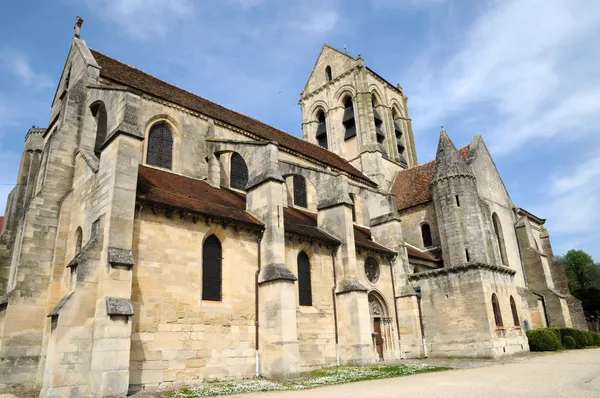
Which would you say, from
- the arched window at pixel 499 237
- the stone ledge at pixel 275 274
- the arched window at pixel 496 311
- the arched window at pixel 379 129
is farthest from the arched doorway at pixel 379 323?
the arched window at pixel 379 129

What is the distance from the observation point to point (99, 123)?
15023 millimetres

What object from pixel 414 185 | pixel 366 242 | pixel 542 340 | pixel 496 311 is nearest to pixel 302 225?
pixel 366 242

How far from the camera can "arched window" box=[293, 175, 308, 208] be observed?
20291 millimetres

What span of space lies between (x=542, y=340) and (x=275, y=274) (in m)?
14.6

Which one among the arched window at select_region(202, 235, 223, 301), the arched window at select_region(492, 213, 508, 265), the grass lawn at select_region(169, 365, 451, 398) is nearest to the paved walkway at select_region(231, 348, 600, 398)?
the grass lawn at select_region(169, 365, 451, 398)

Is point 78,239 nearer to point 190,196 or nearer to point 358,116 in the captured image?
point 190,196

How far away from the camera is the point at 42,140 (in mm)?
17266

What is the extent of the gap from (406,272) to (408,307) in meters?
1.58

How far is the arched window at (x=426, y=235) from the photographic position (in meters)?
23.4

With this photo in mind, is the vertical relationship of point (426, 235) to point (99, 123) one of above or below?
below

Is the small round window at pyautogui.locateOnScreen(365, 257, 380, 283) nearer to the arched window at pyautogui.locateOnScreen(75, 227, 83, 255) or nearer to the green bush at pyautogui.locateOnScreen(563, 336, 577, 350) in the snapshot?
the green bush at pyautogui.locateOnScreen(563, 336, 577, 350)

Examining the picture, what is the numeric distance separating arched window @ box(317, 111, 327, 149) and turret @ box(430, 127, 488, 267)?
13.6 meters

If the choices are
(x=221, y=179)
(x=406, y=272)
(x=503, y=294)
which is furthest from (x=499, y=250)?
(x=221, y=179)

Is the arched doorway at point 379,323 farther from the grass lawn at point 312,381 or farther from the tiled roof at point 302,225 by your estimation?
the grass lawn at point 312,381
